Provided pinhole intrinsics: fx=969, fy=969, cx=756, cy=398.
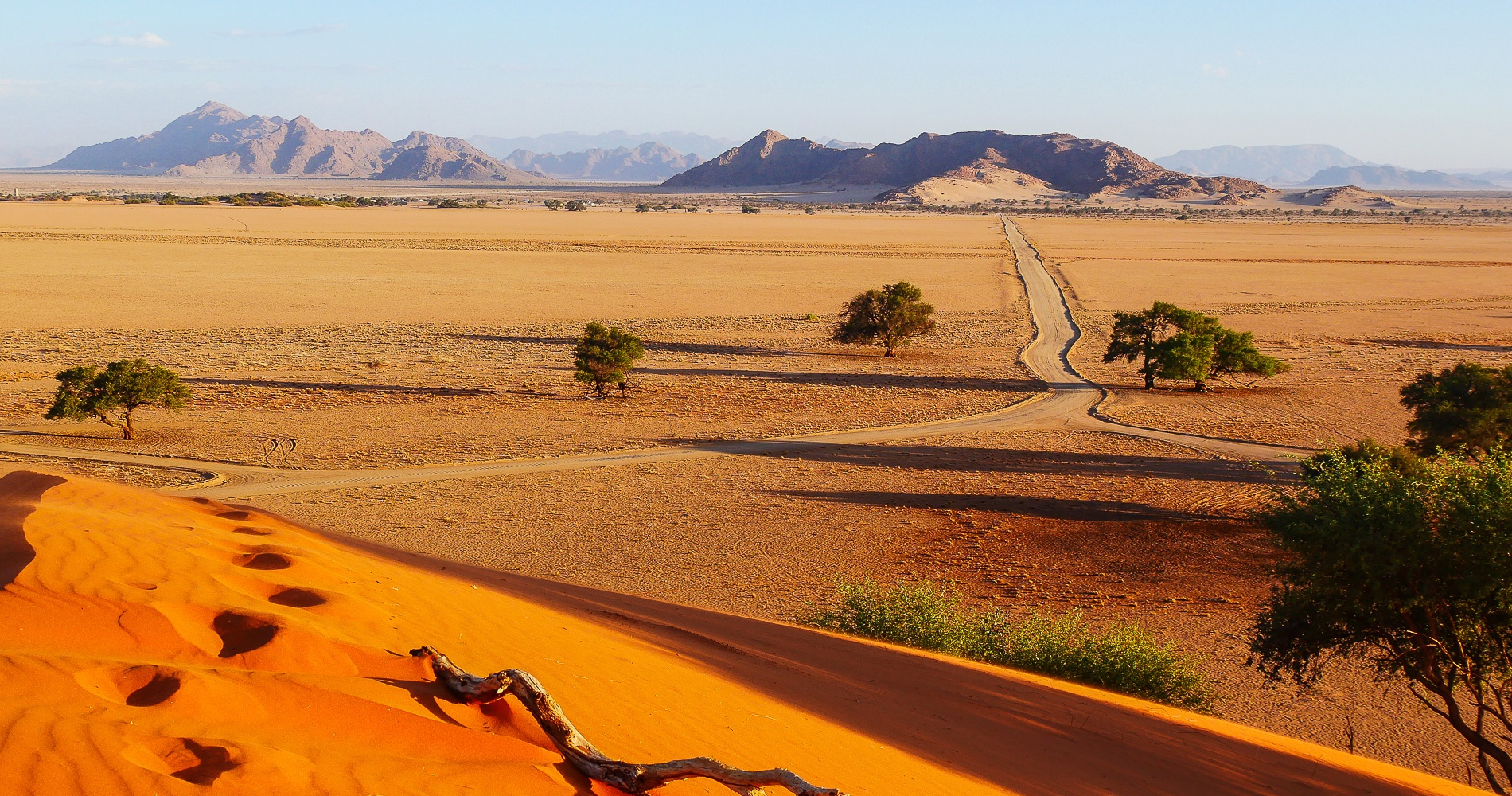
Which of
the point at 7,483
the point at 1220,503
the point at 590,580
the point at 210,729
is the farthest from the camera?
the point at 1220,503

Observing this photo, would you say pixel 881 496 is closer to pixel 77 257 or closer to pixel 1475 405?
pixel 1475 405

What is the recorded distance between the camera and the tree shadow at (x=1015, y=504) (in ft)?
66.4

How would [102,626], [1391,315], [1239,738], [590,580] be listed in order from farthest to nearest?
[1391,315], [590,580], [1239,738], [102,626]

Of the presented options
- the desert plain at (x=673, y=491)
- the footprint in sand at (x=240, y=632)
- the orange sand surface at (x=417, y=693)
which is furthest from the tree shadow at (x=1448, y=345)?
the footprint in sand at (x=240, y=632)

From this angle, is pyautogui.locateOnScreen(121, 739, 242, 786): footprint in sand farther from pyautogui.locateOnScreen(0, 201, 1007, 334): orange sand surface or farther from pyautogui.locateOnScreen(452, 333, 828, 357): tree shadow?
pyautogui.locateOnScreen(0, 201, 1007, 334): orange sand surface

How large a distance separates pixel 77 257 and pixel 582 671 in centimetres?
7695

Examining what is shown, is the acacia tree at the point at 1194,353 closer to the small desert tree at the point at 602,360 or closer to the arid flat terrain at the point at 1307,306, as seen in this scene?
the arid flat terrain at the point at 1307,306

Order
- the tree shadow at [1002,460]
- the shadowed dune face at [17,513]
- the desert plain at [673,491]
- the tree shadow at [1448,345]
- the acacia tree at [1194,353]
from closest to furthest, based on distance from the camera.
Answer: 1. the desert plain at [673,491]
2. the shadowed dune face at [17,513]
3. the tree shadow at [1002,460]
4. the acacia tree at [1194,353]
5. the tree shadow at [1448,345]

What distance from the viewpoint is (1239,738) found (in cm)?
905

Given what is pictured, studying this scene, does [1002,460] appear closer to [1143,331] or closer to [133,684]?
[1143,331]

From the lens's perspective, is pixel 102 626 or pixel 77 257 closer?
pixel 102 626

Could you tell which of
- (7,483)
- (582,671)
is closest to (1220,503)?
(582,671)

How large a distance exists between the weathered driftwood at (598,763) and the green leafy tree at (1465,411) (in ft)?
67.3

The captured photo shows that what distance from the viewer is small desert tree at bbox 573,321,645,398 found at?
105ft
